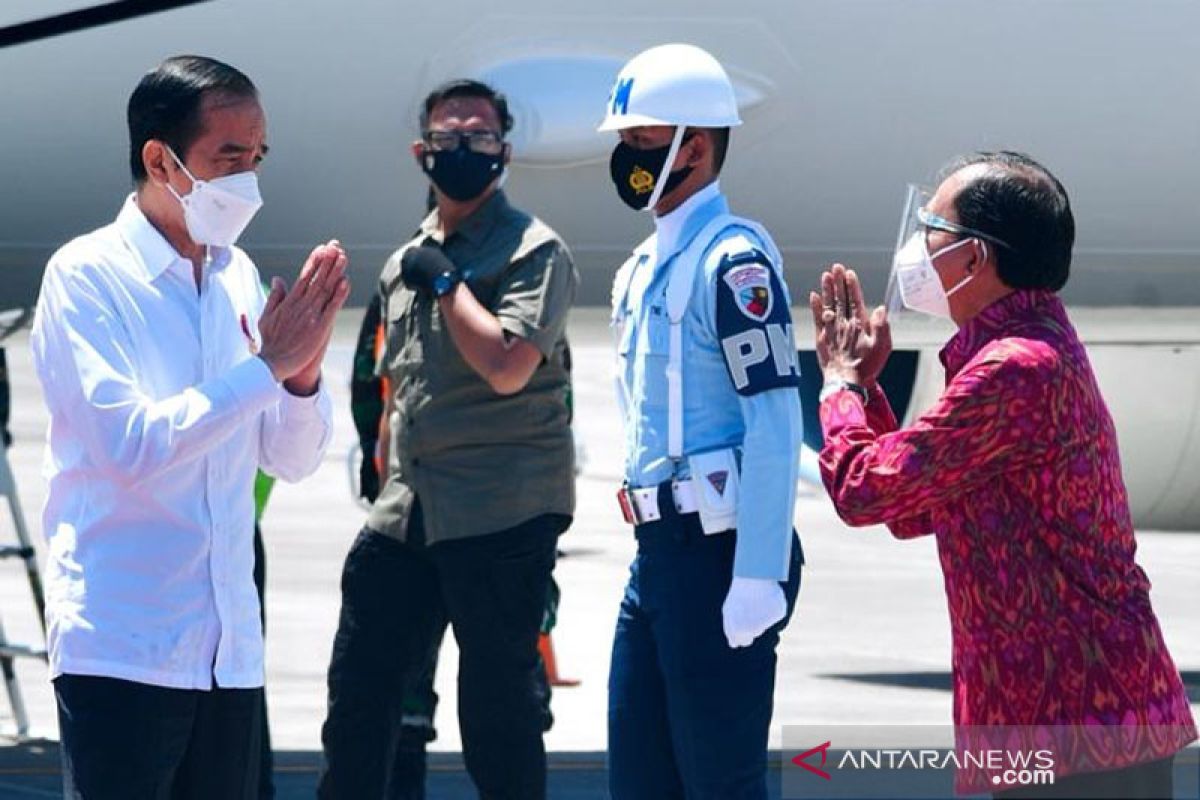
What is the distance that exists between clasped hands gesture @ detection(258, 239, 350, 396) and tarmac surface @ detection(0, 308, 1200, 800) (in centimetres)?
210

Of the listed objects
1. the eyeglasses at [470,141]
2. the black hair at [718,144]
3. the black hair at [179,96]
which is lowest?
the black hair at [718,144]

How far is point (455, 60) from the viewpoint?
627 centimetres

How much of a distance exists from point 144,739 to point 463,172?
2.01 m

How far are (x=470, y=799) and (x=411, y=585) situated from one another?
120cm

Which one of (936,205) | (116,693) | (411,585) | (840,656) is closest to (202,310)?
(116,693)

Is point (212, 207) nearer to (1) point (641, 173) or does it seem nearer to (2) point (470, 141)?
(1) point (641, 173)

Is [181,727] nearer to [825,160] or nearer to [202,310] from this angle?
[202,310]

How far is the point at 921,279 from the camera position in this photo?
3600 mm

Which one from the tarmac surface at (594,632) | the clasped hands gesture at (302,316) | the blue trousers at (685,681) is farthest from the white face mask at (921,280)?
the tarmac surface at (594,632)

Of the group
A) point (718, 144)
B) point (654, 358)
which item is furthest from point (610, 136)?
point (654, 358)

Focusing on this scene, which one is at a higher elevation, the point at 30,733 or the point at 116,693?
the point at 116,693

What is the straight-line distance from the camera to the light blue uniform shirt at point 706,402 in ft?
13.5

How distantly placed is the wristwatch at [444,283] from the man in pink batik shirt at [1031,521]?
167 cm
